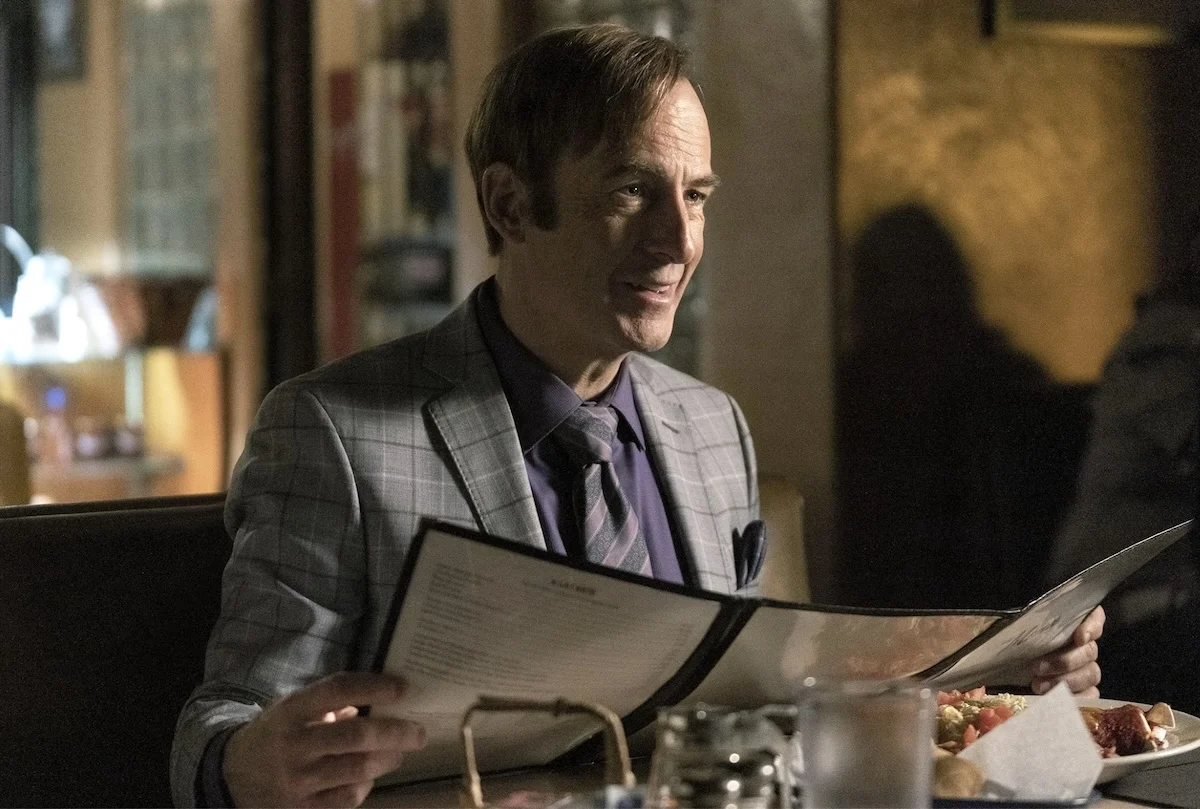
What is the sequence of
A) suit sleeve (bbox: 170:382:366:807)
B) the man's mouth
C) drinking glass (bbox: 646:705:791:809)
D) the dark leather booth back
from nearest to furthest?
1. drinking glass (bbox: 646:705:791:809)
2. suit sleeve (bbox: 170:382:366:807)
3. the dark leather booth back
4. the man's mouth

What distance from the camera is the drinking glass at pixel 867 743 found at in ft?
2.70

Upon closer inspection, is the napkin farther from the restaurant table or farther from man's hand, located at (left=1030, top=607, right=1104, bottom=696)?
man's hand, located at (left=1030, top=607, right=1104, bottom=696)

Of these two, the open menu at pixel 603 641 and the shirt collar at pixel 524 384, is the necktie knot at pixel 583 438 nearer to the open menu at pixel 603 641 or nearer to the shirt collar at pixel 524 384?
the shirt collar at pixel 524 384

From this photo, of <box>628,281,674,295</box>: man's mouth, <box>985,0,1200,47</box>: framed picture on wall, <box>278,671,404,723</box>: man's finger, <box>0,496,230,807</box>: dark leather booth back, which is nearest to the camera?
<box>278,671,404,723</box>: man's finger

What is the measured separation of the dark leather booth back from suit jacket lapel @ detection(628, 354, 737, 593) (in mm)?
464

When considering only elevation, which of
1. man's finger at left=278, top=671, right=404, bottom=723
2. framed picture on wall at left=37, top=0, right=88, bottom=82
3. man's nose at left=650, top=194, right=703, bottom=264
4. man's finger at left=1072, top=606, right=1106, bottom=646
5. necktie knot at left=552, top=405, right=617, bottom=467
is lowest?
man's finger at left=1072, top=606, right=1106, bottom=646

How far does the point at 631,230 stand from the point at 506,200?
0.53 feet

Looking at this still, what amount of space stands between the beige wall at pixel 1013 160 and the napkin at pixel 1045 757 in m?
1.37

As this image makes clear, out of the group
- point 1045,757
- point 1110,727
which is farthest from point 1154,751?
point 1045,757

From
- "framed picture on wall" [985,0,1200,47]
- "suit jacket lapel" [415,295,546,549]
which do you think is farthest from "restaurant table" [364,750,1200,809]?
"framed picture on wall" [985,0,1200,47]

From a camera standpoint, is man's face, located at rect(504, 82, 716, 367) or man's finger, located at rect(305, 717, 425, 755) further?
man's face, located at rect(504, 82, 716, 367)

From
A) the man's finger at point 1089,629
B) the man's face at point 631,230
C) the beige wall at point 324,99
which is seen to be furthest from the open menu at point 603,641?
the beige wall at point 324,99

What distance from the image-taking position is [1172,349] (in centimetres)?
203

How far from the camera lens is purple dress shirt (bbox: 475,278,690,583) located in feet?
4.74
